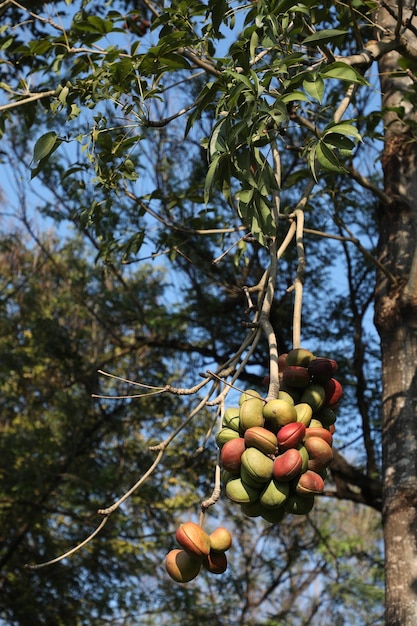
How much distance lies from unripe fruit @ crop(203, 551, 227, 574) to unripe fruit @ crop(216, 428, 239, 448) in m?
0.20

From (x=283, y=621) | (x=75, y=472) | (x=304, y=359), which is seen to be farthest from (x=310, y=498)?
(x=283, y=621)

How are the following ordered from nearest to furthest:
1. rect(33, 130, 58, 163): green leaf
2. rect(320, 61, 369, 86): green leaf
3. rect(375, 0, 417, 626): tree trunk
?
rect(320, 61, 369, 86): green leaf, rect(33, 130, 58, 163): green leaf, rect(375, 0, 417, 626): tree trunk

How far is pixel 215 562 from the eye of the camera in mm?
1509

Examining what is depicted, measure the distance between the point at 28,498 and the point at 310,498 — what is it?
5724 millimetres

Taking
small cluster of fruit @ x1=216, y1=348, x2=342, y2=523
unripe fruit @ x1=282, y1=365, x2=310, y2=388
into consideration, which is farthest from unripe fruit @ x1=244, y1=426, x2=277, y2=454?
unripe fruit @ x1=282, y1=365, x2=310, y2=388

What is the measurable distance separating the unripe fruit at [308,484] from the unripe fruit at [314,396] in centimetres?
16

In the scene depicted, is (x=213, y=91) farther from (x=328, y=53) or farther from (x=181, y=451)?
(x=181, y=451)

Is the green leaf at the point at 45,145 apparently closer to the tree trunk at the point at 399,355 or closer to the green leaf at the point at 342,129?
the green leaf at the point at 342,129

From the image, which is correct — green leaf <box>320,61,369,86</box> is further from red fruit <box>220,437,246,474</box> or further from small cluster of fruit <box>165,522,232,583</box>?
small cluster of fruit <box>165,522,232,583</box>

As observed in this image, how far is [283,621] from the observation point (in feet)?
27.8

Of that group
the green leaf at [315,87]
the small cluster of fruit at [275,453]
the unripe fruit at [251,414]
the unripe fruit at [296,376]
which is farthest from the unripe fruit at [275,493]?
the green leaf at [315,87]

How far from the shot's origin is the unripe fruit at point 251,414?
1442 millimetres

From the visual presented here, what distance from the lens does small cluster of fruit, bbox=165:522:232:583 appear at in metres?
1.45

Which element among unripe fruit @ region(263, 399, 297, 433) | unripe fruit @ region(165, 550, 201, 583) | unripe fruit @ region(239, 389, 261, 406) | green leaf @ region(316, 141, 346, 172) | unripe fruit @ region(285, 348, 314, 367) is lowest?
unripe fruit @ region(165, 550, 201, 583)
